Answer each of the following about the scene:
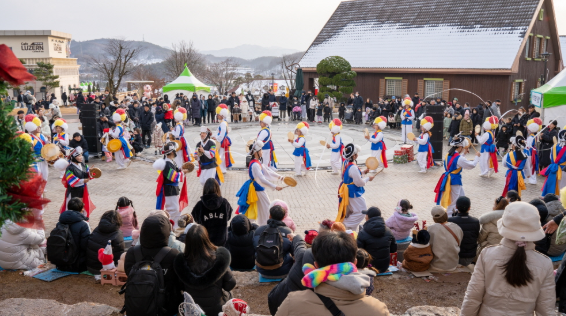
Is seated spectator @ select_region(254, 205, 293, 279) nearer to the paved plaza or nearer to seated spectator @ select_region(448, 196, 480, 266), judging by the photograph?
seated spectator @ select_region(448, 196, 480, 266)

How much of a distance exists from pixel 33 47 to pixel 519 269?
48790mm

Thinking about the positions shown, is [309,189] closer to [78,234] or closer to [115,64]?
[78,234]

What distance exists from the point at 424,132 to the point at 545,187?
12.9 ft

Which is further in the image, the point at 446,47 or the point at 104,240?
the point at 446,47

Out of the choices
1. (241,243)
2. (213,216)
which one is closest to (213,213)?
(213,216)

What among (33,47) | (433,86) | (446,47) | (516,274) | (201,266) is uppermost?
(33,47)

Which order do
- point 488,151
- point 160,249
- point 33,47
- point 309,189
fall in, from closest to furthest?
point 160,249
point 309,189
point 488,151
point 33,47

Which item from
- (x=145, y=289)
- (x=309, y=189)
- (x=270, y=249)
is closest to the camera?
(x=145, y=289)

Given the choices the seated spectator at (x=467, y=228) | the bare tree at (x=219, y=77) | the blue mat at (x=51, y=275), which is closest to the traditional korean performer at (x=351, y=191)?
the seated spectator at (x=467, y=228)

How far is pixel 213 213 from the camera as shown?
6.38 m

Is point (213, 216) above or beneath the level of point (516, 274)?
beneath

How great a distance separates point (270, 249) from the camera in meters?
5.33

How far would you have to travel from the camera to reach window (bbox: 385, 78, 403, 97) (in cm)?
2744

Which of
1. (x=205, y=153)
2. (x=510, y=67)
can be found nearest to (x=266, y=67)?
(x=510, y=67)
